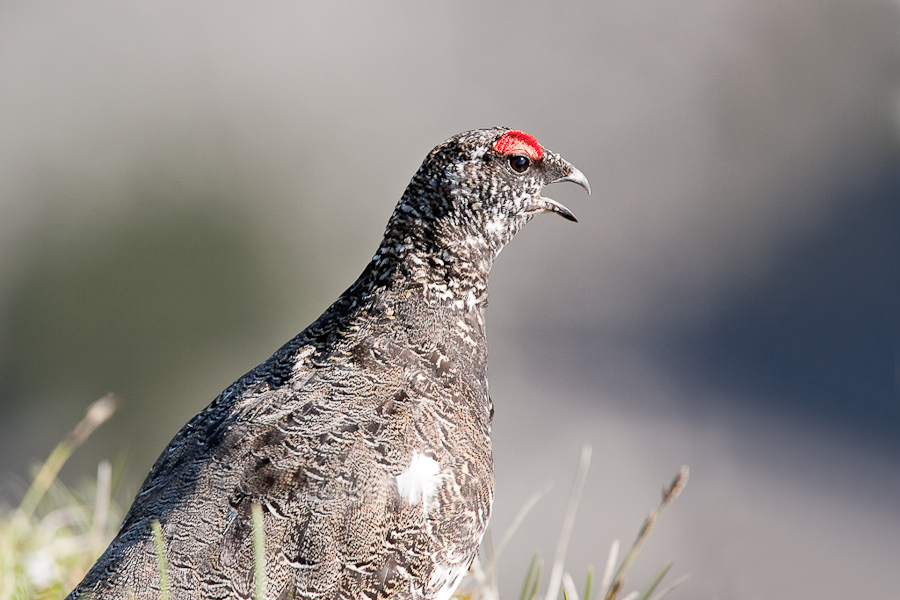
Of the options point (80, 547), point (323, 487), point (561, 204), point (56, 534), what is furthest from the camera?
point (56, 534)

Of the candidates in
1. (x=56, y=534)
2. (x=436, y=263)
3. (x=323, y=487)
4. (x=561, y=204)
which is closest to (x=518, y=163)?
(x=561, y=204)

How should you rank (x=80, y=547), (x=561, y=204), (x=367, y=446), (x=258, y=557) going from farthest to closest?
(x=80, y=547) → (x=561, y=204) → (x=367, y=446) → (x=258, y=557)

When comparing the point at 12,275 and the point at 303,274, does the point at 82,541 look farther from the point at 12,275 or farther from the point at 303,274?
the point at 12,275

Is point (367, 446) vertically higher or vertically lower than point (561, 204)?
lower

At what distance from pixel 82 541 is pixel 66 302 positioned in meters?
11.4

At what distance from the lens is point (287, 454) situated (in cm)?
292

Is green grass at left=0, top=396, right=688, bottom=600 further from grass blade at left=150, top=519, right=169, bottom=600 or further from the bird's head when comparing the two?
the bird's head

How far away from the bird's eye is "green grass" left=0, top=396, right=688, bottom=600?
133 cm

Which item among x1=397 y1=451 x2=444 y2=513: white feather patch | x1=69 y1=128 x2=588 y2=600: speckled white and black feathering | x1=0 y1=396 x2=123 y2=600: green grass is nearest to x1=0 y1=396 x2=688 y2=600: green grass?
x1=0 y1=396 x2=123 y2=600: green grass

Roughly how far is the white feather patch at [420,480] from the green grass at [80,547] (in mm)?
507

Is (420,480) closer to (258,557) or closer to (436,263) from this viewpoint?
(258,557)

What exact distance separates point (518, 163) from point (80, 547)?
310cm

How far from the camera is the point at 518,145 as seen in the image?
401 cm

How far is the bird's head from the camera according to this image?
3859mm
